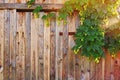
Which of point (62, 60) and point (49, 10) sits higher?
point (49, 10)

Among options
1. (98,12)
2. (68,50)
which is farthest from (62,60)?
(98,12)

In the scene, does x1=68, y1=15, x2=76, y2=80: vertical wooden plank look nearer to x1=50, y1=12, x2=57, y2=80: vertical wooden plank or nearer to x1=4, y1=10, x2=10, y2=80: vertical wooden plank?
x1=50, y1=12, x2=57, y2=80: vertical wooden plank

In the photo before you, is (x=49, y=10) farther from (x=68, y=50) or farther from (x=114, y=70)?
(x=114, y=70)

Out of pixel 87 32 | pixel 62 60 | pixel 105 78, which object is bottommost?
pixel 105 78

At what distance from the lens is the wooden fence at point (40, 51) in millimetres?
5176

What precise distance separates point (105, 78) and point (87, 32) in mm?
1071

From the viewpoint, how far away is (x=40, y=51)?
521 centimetres

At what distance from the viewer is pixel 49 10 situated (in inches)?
205

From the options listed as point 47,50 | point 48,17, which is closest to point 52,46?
point 47,50

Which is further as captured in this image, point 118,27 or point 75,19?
point 75,19

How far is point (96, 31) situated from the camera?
4.83 m

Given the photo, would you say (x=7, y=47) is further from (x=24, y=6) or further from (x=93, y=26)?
(x=93, y=26)

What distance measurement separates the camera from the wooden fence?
17.0 ft

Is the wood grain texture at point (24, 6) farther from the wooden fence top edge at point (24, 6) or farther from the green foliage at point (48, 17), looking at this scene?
the green foliage at point (48, 17)
